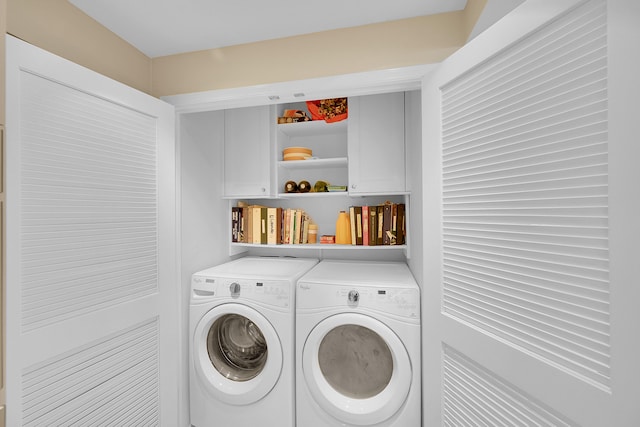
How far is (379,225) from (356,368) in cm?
99

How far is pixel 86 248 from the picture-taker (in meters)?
1.21

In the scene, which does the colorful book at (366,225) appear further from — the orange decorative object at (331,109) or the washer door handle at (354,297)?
the orange decorative object at (331,109)

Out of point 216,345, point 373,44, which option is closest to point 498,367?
point 373,44

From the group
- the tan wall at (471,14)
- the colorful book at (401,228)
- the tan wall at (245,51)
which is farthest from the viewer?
the colorful book at (401,228)

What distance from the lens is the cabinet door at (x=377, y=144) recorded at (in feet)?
6.39

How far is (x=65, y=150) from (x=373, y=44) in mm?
1521

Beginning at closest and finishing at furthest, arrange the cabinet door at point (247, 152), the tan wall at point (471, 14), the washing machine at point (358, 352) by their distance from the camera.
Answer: the tan wall at point (471, 14)
the washing machine at point (358, 352)
the cabinet door at point (247, 152)

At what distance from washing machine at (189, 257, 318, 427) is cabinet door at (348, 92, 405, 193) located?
2.74 ft

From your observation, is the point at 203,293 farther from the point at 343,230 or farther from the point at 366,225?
the point at 366,225

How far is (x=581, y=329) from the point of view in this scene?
2.27 ft

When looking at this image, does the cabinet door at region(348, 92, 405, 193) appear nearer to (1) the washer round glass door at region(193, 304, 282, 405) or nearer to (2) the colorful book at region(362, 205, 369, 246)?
(2) the colorful book at region(362, 205, 369, 246)

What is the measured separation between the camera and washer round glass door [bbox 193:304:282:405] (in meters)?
1.64

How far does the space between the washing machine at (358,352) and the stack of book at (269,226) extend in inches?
24.7

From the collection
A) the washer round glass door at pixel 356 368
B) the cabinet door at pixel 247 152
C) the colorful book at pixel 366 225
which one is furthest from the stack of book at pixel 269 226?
the washer round glass door at pixel 356 368
